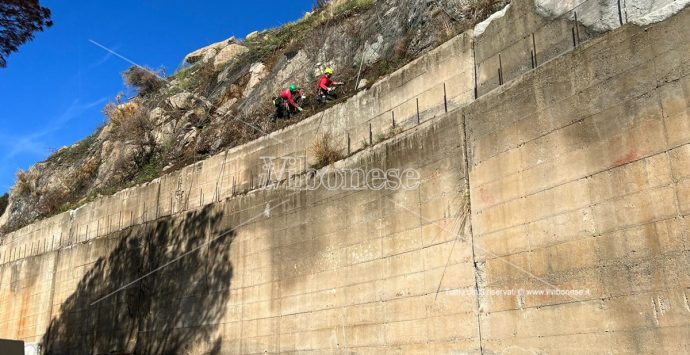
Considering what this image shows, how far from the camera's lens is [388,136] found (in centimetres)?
1229

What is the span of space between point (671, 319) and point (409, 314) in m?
4.27

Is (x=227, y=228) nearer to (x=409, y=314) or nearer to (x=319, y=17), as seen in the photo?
(x=409, y=314)

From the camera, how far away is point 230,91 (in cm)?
2081

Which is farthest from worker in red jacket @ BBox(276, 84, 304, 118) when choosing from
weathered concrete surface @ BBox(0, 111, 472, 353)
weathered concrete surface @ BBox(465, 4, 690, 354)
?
weathered concrete surface @ BBox(465, 4, 690, 354)

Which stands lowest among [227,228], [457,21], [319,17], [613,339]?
[613,339]

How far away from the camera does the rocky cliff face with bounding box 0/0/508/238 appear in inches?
577

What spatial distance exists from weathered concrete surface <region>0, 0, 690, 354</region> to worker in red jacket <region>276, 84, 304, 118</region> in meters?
1.31

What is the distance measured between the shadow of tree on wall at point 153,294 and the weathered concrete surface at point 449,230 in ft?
0.17

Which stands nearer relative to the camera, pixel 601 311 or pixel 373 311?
pixel 601 311

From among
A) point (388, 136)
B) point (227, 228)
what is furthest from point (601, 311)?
point (227, 228)

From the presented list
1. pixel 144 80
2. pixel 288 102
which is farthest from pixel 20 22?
pixel 144 80

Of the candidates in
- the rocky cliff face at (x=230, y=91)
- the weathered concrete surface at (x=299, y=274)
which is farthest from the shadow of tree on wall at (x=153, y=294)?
the rocky cliff face at (x=230, y=91)

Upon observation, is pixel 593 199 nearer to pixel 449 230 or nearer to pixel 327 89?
pixel 449 230

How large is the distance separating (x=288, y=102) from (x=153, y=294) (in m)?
5.87
